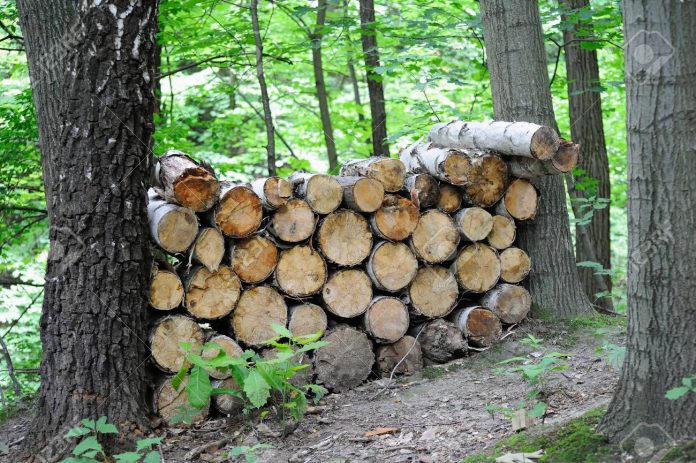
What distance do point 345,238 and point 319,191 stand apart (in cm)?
38

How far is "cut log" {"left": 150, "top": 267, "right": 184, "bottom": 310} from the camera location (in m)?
4.25

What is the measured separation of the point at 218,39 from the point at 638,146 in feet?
18.4

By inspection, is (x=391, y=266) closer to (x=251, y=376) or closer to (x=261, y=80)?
(x=251, y=376)

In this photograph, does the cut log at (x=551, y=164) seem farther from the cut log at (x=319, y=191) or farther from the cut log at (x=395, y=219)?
the cut log at (x=319, y=191)

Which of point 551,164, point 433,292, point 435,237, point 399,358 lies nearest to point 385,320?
point 399,358

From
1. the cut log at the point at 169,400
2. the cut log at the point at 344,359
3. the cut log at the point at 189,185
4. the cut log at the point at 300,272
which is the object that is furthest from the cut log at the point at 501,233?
the cut log at the point at 169,400

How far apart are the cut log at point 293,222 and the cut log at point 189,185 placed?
0.44 metres

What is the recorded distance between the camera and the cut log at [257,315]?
452 cm

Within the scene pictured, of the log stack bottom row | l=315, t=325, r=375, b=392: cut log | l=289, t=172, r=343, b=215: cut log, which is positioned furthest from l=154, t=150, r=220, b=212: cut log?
l=315, t=325, r=375, b=392: cut log

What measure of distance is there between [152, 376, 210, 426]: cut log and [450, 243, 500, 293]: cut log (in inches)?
80.7

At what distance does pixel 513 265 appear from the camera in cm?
530

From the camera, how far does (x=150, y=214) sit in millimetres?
4320

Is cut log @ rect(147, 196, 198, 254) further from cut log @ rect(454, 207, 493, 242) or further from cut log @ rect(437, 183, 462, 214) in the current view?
cut log @ rect(454, 207, 493, 242)

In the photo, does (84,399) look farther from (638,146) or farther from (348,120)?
(348,120)
